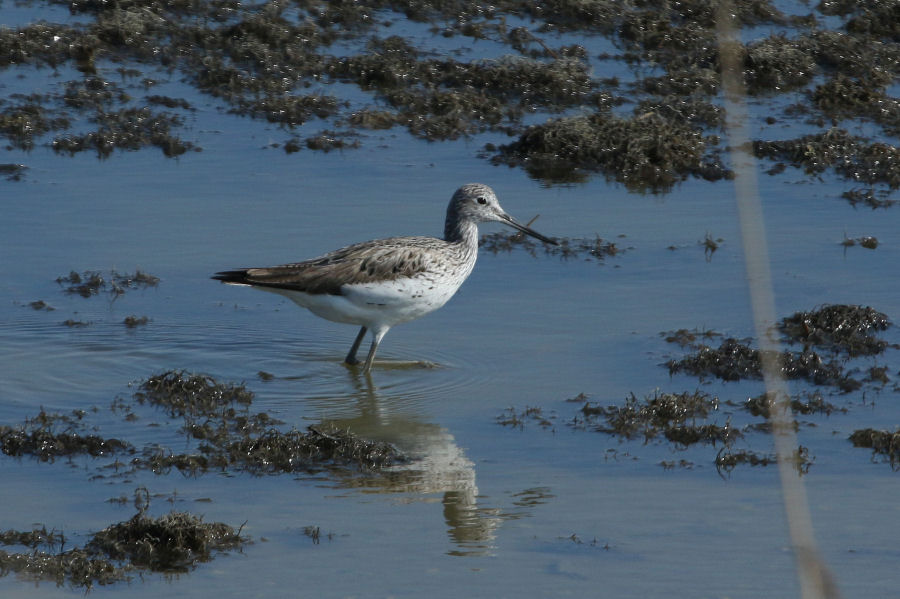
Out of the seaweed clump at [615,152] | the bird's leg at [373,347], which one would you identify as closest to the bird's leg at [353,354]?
the bird's leg at [373,347]

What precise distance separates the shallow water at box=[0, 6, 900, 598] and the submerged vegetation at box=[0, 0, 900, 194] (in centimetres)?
34

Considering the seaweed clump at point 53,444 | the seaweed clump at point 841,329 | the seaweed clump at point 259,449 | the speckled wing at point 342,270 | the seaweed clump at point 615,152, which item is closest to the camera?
the seaweed clump at point 259,449

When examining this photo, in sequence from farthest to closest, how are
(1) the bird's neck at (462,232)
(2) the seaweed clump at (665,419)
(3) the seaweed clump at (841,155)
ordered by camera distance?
(3) the seaweed clump at (841,155), (1) the bird's neck at (462,232), (2) the seaweed clump at (665,419)

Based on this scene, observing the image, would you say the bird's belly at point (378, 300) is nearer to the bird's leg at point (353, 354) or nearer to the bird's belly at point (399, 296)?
the bird's belly at point (399, 296)

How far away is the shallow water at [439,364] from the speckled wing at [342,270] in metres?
0.56

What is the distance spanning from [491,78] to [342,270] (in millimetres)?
5827

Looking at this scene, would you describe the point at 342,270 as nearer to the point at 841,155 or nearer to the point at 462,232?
the point at 462,232

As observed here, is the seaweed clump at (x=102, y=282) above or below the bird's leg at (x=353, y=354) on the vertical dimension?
above

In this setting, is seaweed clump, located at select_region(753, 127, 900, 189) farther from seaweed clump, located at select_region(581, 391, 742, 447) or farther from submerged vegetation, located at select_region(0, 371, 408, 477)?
submerged vegetation, located at select_region(0, 371, 408, 477)

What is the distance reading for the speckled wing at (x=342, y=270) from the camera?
8898 mm

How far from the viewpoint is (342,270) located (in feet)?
29.6

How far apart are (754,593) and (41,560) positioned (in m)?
3.11

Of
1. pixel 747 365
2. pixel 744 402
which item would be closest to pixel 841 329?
pixel 747 365

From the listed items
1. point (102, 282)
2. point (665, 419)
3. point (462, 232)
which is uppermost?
point (462, 232)
